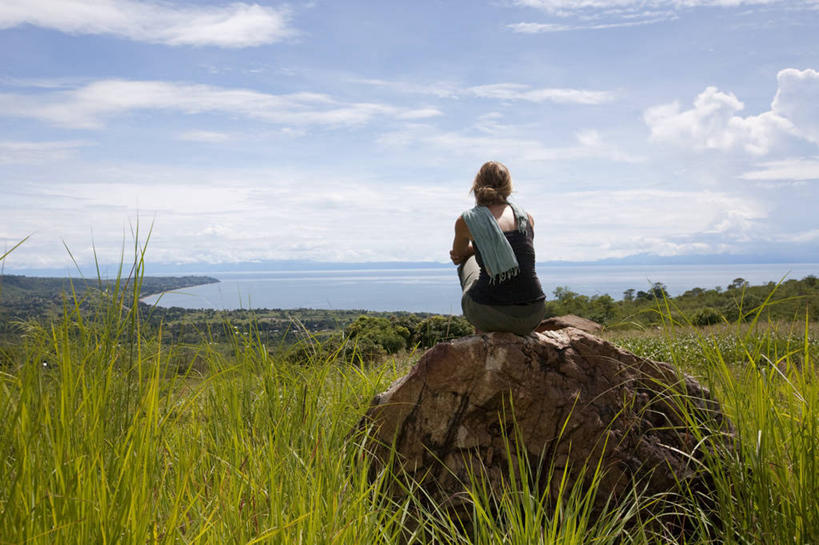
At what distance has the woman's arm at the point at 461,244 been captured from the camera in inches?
185

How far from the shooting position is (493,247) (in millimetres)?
4359

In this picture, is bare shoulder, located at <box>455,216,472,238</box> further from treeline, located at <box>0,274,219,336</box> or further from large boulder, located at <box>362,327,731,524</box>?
treeline, located at <box>0,274,219,336</box>

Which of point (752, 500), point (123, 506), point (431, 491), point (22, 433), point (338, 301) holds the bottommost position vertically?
point (431, 491)

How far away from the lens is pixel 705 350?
278 cm

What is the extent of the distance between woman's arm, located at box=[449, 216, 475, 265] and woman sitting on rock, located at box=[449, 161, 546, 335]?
1 cm

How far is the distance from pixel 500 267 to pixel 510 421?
1.19 m

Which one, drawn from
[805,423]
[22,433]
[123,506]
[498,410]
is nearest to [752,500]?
[805,423]

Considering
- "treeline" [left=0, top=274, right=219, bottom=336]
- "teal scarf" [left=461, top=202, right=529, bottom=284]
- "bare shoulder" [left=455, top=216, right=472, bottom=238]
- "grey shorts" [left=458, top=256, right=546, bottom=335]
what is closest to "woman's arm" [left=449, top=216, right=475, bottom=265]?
"bare shoulder" [left=455, top=216, right=472, bottom=238]

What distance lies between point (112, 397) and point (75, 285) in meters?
0.69

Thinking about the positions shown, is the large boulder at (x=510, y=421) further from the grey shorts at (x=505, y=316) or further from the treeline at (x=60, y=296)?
the treeline at (x=60, y=296)

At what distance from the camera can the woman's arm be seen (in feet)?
15.5

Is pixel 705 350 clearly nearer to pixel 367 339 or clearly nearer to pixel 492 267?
pixel 492 267

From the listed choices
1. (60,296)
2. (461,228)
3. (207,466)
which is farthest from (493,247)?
(60,296)

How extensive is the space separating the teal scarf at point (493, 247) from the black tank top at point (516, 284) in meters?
0.06
